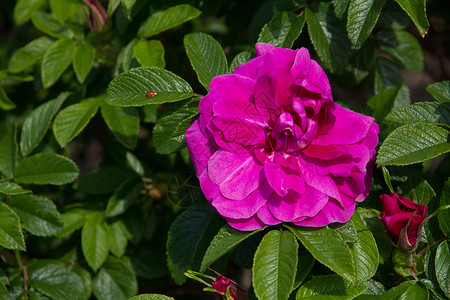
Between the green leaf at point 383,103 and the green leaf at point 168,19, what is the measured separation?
562mm

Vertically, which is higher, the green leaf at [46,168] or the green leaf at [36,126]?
the green leaf at [36,126]

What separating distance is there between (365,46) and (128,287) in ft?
3.65

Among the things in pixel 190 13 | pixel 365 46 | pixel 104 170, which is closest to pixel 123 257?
pixel 104 170

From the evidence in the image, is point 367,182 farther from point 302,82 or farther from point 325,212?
point 302,82

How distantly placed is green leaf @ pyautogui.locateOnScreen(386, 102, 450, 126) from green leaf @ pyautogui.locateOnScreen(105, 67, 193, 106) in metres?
0.49

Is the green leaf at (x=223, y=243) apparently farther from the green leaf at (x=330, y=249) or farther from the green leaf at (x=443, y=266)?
the green leaf at (x=443, y=266)

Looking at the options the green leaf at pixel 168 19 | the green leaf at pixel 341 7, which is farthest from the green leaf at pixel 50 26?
the green leaf at pixel 341 7

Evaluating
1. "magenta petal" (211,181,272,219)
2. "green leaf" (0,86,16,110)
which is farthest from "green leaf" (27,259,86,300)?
"magenta petal" (211,181,272,219)

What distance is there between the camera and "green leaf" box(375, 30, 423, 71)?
1.62 metres

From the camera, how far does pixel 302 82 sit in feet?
3.06

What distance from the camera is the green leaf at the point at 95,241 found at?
1.52 m

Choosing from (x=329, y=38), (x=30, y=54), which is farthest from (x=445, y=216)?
(x=30, y=54)

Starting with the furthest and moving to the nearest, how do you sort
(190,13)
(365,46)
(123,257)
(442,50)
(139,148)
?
(442,50) < (139,148) < (123,257) < (365,46) < (190,13)

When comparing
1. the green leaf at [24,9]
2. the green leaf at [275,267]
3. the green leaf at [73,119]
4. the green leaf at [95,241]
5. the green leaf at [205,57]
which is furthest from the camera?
the green leaf at [24,9]
